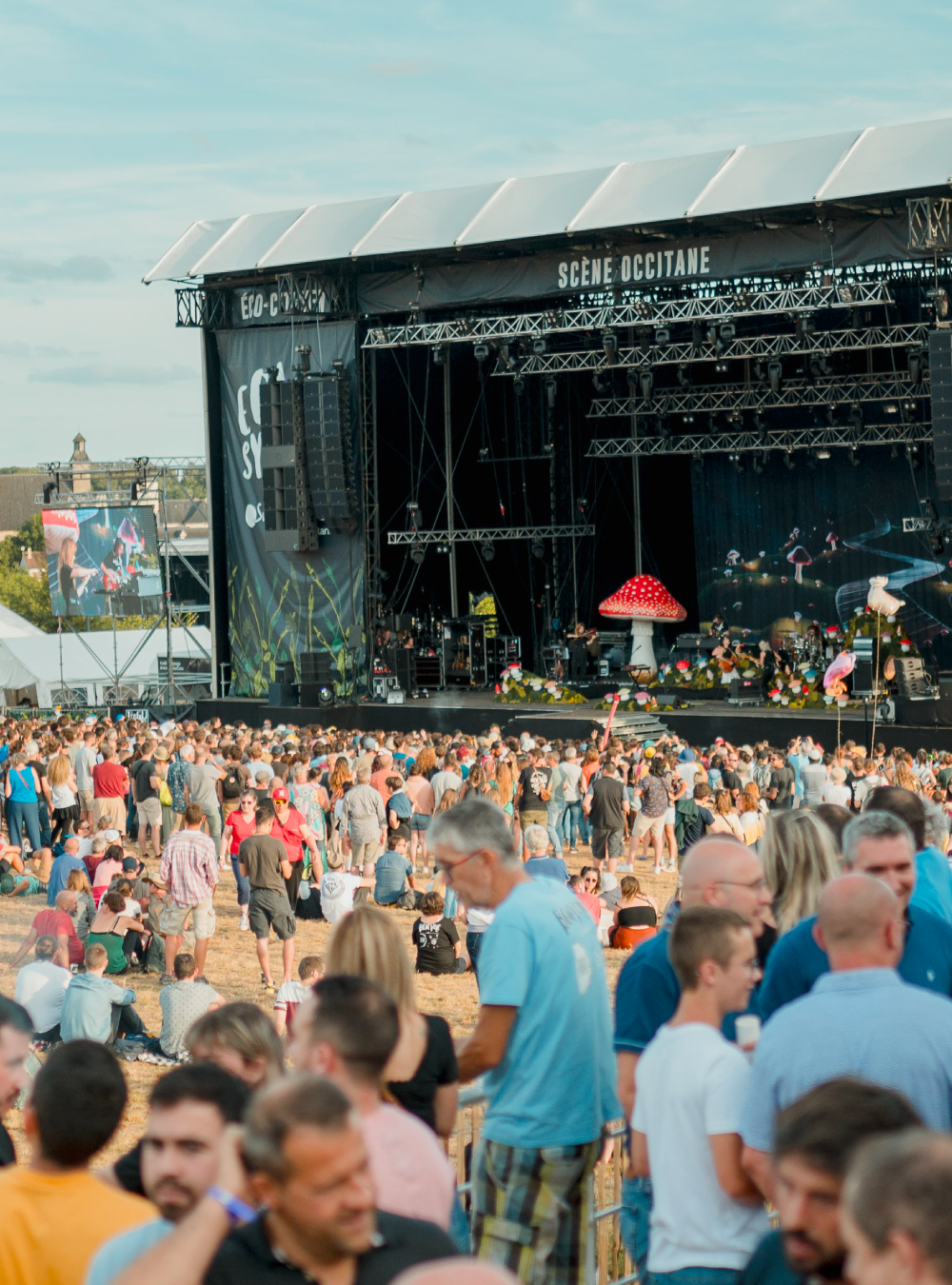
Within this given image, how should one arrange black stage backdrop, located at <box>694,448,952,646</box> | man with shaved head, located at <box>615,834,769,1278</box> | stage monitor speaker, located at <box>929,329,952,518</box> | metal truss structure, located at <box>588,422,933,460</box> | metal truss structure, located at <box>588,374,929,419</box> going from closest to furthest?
1. man with shaved head, located at <box>615,834,769,1278</box>
2. stage monitor speaker, located at <box>929,329,952,518</box>
3. metal truss structure, located at <box>588,374,929,419</box>
4. metal truss structure, located at <box>588,422,933,460</box>
5. black stage backdrop, located at <box>694,448,952,646</box>

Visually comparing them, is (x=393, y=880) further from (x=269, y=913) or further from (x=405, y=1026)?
(x=405, y=1026)

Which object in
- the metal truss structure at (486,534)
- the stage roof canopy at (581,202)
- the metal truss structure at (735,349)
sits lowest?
the metal truss structure at (486,534)

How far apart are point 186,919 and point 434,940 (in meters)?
1.60

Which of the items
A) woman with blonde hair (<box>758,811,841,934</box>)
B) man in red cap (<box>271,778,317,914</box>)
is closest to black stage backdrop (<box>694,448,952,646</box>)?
man in red cap (<box>271,778,317,914</box>)

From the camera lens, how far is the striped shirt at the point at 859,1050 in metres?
2.70

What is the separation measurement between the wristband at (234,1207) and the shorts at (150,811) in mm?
12275

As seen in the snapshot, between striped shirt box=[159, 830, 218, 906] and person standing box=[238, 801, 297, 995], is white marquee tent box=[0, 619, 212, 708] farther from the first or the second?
person standing box=[238, 801, 297, 995]

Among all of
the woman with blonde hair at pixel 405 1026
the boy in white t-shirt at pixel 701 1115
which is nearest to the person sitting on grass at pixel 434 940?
the woman with blonde hair at pixel 405 1026

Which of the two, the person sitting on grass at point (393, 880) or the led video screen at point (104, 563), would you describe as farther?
the led video screen at point (104, 563)

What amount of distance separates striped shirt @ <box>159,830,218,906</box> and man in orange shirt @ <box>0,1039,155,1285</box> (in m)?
7.10

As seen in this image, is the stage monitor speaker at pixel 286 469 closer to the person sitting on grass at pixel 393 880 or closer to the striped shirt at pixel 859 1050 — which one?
the person sitting on grass at pixel 393 880

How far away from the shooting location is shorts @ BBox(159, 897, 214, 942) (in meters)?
9.79

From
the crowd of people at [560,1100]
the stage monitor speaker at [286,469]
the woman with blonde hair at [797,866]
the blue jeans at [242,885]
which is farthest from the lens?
the stage monitor speaker at [286,469]

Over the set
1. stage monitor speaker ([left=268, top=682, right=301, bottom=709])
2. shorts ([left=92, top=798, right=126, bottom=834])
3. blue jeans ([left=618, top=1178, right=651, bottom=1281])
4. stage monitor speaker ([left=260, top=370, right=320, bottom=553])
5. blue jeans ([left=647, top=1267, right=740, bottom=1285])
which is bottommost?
shorts ([left=92, top=798, right=126, bottom=834])
